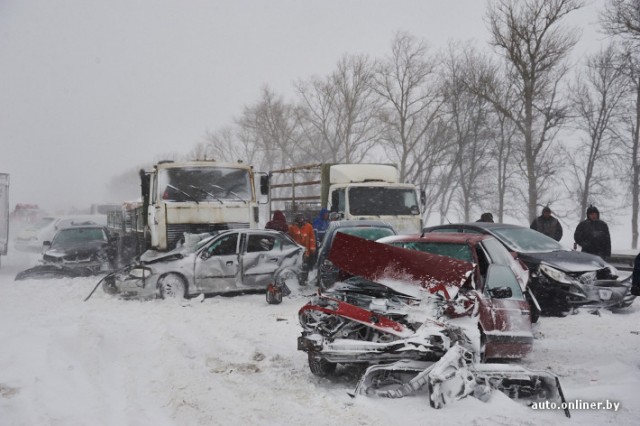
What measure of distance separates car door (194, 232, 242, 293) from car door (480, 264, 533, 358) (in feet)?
20.2

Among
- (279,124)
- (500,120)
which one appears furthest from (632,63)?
(279,124)

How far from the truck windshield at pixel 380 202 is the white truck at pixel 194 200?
2.56 meters

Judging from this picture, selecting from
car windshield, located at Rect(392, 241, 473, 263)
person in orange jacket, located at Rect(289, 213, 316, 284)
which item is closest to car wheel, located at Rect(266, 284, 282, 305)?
person in orange jacket, located at Rect(289, 213, 316, 284)

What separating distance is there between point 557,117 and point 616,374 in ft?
71.3

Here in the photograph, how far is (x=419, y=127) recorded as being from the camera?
40.3 metres

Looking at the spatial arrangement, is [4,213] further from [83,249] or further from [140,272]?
[140,272]

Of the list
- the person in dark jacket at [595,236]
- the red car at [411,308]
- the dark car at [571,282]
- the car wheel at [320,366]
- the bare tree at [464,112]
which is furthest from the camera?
the bare tree at [464,112]

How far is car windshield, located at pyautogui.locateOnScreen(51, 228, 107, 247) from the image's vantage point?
15.6m

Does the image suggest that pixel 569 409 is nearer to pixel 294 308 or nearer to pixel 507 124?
pixel 294 308

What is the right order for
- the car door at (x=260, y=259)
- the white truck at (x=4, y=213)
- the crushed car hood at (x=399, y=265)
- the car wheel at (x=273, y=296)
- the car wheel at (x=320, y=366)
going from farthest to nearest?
the white truck at (x=4, y=213) < the car door at (x=260, y=259) < the car wheel at (x=273, y=296) < the car wheel at (x=320, y=366) < the crushed car hood at (x=399, y=265)

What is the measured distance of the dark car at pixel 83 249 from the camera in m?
14.7

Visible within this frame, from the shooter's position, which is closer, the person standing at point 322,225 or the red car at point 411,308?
the red car at point 411,308

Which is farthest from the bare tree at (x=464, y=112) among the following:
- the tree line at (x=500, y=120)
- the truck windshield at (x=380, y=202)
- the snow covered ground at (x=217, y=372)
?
the snow covered ground at (x=217, y=372)

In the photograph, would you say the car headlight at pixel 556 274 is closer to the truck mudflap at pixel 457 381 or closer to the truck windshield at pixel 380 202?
the truck mudflap at pixel 457 381
